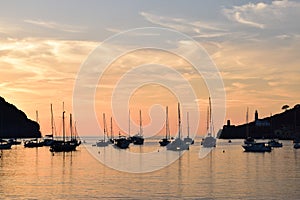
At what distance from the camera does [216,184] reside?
2611 inches

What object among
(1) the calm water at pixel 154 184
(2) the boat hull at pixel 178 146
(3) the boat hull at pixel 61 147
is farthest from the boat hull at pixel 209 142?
(1) the calm water at pixel 154 184

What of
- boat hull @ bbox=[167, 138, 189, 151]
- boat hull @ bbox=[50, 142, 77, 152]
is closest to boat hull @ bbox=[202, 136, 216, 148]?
boat hull @ bbox=[167, 138, 189, 151]

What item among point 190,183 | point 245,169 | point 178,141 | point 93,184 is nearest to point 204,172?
point 245,169

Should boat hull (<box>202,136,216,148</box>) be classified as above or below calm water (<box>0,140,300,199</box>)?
above

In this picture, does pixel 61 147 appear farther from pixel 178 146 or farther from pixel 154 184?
pixel 154 184

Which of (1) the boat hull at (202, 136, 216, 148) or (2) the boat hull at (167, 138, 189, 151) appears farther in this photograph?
(1) the boat hull at (202, 136, 216, 148)

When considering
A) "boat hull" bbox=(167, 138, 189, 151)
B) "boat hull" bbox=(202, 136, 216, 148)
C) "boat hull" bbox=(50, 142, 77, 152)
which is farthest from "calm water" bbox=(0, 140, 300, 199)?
"boat hull" bbox=(202, 136, 216, 148)

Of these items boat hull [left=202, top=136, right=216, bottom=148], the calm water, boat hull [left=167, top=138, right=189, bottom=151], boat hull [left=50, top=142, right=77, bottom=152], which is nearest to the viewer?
the calm water

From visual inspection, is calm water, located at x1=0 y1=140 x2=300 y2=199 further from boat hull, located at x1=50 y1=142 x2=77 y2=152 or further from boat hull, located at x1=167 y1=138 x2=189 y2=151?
boat hull, located at x1=167 y1=138 x2=189 y2=151

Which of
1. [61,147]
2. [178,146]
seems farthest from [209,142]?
[61,147]

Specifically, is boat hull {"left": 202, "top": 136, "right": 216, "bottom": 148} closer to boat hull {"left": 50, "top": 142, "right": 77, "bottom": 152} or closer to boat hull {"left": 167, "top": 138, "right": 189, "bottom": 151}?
boat hull {"left": 167, "top": 138, "right": 189, "bottom": 151}

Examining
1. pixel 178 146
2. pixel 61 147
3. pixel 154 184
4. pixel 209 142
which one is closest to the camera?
pixel 154 184

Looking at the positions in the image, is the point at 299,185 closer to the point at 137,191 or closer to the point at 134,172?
the point at 137,191

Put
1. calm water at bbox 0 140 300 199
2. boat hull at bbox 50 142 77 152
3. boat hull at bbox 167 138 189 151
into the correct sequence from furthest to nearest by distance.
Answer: boat hull at bbox 167 138 189 151 < boat hull at bbox 50 142 77 152 < calm water at bbox 0 140 300 199
